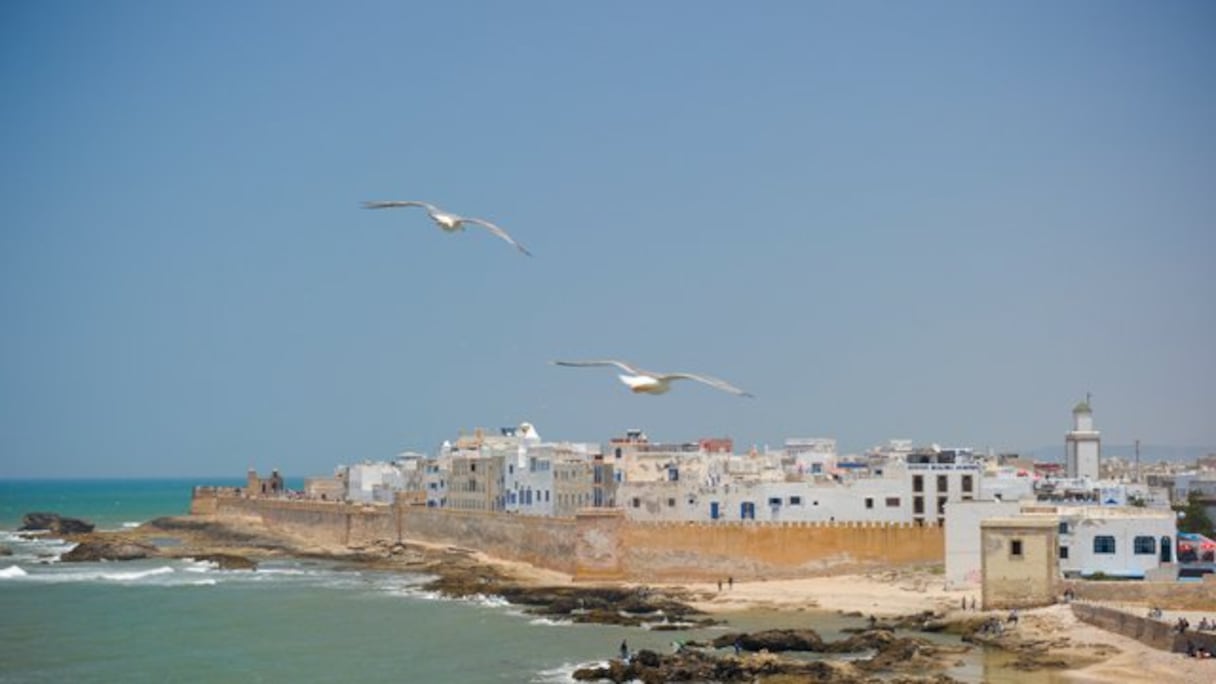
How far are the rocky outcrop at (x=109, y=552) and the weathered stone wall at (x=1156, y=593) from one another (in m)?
50.5

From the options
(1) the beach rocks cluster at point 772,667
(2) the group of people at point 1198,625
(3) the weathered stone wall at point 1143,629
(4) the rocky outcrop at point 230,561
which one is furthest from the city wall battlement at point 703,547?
(2) the group of people at point 1198,625

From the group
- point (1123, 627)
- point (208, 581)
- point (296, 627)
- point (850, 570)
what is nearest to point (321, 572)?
point (208, 581)

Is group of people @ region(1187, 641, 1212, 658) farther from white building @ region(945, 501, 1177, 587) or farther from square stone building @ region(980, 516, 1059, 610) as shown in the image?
white building @ region(945, 501, 1177, 587)

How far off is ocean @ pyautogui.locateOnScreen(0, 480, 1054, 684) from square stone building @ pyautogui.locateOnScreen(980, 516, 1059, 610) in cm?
442

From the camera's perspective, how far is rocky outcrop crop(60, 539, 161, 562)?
76312 mm

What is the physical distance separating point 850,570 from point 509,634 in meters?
14.6

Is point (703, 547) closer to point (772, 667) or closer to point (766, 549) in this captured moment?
point (766, 549)

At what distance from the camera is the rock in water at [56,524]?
316 ft

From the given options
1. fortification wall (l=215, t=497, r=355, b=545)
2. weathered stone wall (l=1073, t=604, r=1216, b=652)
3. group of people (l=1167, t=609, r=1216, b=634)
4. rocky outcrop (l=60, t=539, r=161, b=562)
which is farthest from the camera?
fortification wall (l=215, t=497, r=355, b=545)

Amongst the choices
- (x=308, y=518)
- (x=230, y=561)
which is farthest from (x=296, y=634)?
(x=308, y=518)

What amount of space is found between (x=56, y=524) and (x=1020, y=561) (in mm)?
73263

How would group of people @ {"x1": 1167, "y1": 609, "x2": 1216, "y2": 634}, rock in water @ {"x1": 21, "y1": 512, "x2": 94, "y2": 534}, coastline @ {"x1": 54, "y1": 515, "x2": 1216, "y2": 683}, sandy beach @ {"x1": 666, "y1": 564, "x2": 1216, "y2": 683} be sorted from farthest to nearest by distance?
1. rock in water @ {"x1": 21, "y1": 512, "x2": 94, "y2": 534}
2. coastline @ {"x1": 54, "y1": 515, "x2": 1216, "y2": 683}
3. group of people @ {"x1": 1167, "y1": 609, "x2": 1216, "y2": 634}
4. sandy beach @ {"x1": 666, "y1": 564, "x2": 1216, "y2": 683}

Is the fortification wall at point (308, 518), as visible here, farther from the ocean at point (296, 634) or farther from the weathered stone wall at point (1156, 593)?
the weathered stone wall at point (1156, 593)

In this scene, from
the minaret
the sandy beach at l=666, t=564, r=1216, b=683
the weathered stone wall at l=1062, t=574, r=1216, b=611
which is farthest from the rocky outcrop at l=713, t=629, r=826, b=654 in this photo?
the minaret
